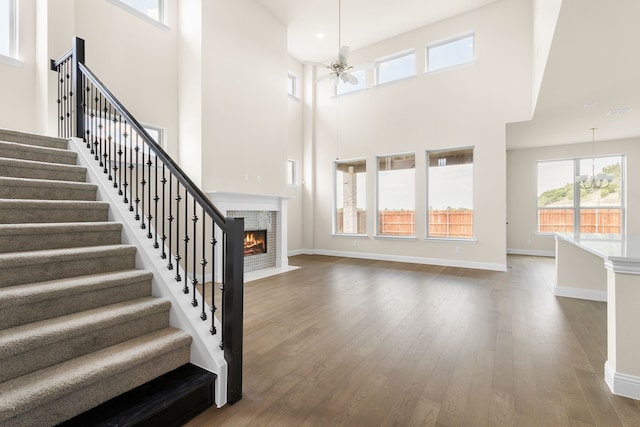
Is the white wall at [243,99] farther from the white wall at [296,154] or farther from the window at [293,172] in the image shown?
the window at [293,172]

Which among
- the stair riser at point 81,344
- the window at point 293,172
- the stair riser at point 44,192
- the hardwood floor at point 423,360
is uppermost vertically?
the window at point 293,172

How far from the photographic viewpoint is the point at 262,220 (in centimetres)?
621

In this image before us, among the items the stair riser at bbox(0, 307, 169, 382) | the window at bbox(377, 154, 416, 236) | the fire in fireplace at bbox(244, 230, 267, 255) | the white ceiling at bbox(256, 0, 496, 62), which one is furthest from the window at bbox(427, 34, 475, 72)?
the stair riser at bbox(0, 307, 169, 382)

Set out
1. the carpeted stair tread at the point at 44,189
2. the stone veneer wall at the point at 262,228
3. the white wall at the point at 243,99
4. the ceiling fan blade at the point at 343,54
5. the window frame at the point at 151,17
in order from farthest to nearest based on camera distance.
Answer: the stone veneer wall at the point at 262,228 → the white wall at the point at 243,99 → the ceiling fan blade at the point at 343,54 → the window frame at the point at 151,17 → the carpeted stair tread at the point at 44,189

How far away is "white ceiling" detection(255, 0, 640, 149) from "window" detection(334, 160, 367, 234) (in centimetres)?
302

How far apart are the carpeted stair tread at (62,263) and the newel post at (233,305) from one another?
3.16 feet

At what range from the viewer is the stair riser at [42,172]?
254 centimetres

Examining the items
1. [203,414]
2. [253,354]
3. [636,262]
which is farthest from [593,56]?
[203,414]

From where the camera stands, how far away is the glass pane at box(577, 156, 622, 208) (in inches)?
301

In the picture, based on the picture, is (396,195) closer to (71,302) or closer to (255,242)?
(255,242)

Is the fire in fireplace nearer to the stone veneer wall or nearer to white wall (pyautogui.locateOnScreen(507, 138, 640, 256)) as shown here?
the stone veneer wall

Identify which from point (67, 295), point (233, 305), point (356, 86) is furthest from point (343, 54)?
point (67, 295)

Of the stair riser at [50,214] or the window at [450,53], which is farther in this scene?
the window at [450,53]

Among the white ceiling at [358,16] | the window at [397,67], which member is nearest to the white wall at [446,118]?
the window at [397,67]
